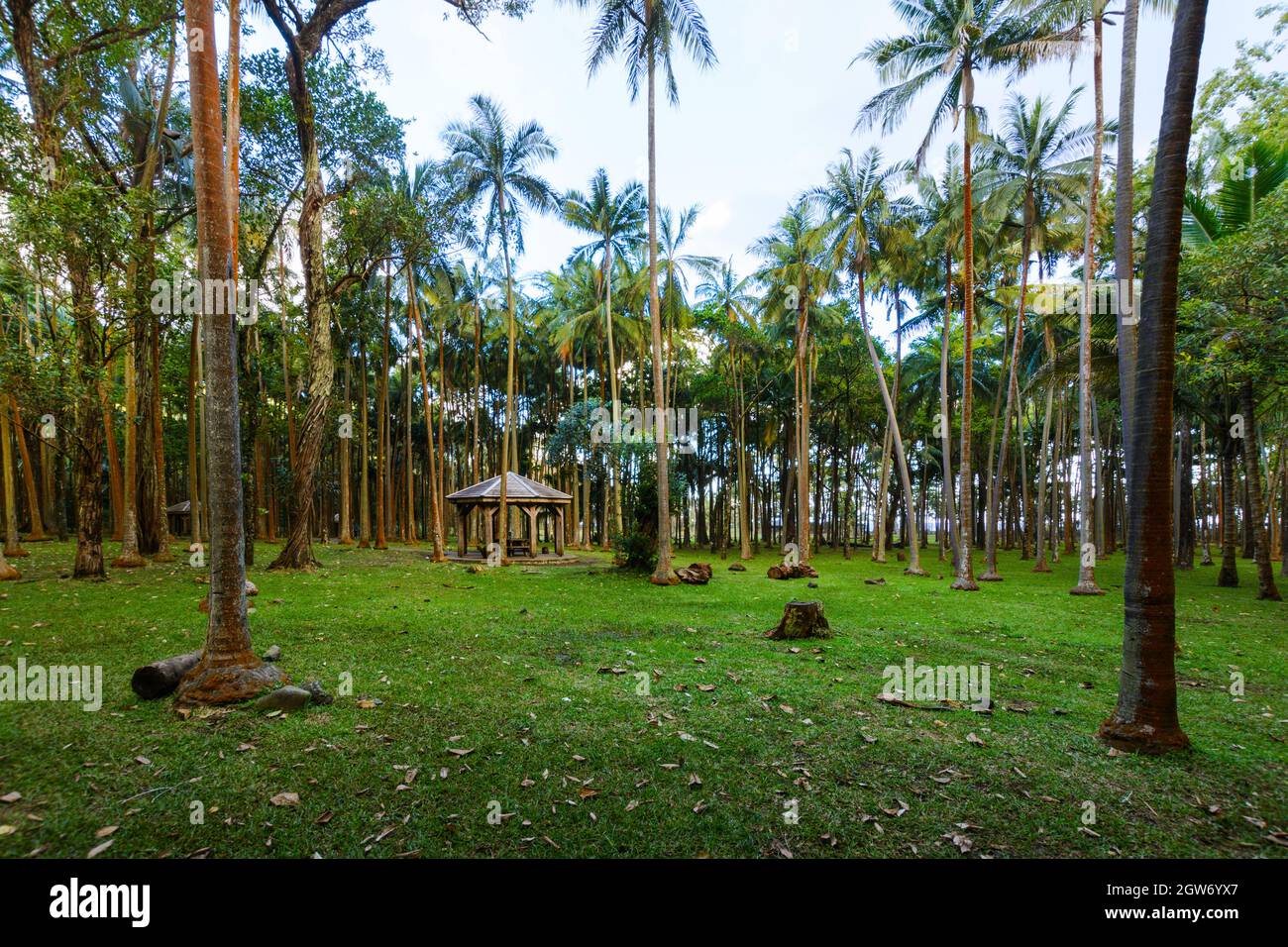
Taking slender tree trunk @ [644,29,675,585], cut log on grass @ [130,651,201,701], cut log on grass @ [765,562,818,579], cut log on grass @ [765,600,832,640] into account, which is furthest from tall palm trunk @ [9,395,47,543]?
cut log on grass @ [765,562,818,579]

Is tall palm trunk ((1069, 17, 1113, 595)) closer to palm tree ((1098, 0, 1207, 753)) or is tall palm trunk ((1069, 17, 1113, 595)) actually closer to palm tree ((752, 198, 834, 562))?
palm tree ((752, 198, 834, 562))

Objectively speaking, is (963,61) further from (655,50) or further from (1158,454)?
(1158,454)

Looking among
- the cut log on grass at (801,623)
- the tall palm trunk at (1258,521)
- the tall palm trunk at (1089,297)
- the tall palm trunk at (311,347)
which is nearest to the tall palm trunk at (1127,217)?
the cut log on grass at (801,623)

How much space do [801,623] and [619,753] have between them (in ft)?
16.5

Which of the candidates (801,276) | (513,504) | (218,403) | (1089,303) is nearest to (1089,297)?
(1089,303)

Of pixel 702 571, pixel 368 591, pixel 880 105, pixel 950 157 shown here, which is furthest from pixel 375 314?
pixel 950 157

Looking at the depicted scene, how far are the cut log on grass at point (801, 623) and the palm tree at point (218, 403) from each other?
22.3 ft

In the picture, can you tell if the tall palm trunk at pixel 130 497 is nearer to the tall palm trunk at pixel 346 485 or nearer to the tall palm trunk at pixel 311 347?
the tall palm trunk at pixel 311 347

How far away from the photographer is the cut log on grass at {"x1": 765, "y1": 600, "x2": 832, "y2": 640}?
8477 mm

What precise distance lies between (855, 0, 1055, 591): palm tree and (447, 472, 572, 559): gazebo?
15.3 metres

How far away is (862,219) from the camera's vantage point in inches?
777

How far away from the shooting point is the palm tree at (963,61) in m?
14.4

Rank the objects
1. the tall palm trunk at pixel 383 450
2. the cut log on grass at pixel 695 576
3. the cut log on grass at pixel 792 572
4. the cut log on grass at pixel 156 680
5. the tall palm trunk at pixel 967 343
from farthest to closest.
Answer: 1. the tall palm trunk at pixel 383 450
2. the cut log on grass at pixel 792 572
3. the cut log on grass at pixel 695 576
4. the tall palm trunk at pixel 967 343
5. the cut log on grass at pixel 156 680
